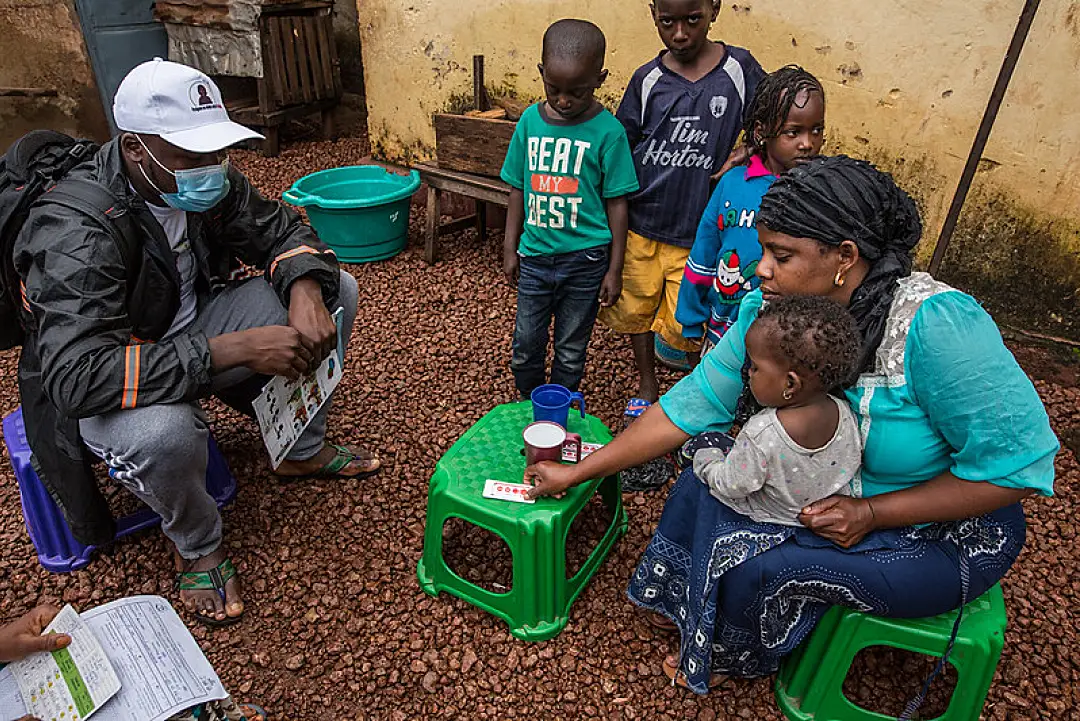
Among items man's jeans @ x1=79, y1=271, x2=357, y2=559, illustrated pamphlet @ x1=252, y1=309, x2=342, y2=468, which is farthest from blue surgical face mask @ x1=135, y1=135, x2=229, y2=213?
illustrated pamphlet @ x1=252, y1=309, x2=342, y2=468

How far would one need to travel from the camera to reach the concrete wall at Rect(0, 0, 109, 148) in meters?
5.96

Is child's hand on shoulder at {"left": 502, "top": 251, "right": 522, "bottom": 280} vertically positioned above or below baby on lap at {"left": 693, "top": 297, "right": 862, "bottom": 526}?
below

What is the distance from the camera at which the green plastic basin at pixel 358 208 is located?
464 centimetres

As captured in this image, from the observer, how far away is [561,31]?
269 centimetres

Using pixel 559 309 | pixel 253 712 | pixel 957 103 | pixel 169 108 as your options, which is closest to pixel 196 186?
pixel 169 108

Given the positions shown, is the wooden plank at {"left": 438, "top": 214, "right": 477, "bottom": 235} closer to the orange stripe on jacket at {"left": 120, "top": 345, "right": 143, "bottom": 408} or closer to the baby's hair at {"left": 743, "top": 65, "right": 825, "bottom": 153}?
the baby's hair at {"left": 743, "top": 65, "right": 825, "bottom": 153}

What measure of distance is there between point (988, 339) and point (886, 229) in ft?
1.17

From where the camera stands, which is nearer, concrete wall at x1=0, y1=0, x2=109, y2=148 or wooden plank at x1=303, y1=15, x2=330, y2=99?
concrete wall at x1=0, y1=0, x2=109, y2=148

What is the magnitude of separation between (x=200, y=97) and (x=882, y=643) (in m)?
2.59

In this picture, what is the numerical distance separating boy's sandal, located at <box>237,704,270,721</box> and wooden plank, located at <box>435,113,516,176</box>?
335cm

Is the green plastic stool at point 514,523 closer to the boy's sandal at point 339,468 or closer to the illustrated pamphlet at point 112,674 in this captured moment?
the boy's sandal at point 339,468

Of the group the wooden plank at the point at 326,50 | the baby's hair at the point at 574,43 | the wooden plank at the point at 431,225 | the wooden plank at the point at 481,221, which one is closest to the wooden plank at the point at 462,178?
the wooden plank at the point at 431,225

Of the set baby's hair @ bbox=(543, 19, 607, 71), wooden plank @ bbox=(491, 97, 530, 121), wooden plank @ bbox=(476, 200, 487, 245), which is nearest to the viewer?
baby's hair @ bbox=(543, 19, 607, 71)

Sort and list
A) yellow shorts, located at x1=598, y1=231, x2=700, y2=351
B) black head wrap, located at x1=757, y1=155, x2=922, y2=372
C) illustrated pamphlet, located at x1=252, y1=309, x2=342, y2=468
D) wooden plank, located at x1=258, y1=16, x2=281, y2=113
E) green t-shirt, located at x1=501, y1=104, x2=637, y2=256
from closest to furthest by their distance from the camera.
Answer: black head wrap, located at x1=757, y1=155, x2=922, y2=372
illustrated pamphlet, located at x1=252, y1=309, x2=342, y2=468
green t-shirt, located at x1=501, y1=104, x2=637, y2=256
yellow shorts, located at x1=598, y1=231, x2=700, y2=351
wooden plank, located at x1=258, y1=16, x2=281, y2=113
